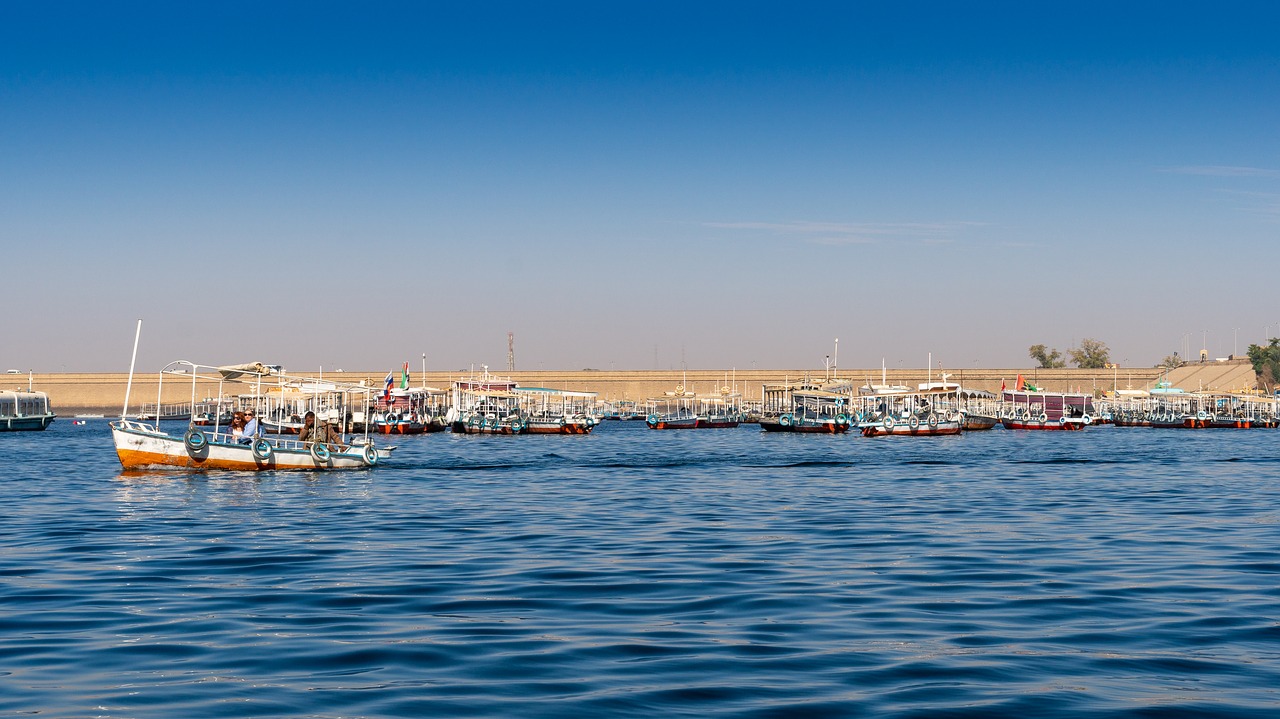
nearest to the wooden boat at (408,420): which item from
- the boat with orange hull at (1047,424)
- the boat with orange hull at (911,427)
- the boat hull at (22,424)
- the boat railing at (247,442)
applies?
the boat hull at (22,424)

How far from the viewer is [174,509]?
30.4 metres

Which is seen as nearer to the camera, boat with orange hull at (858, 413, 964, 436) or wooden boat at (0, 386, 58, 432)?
boat with orange hull at (858, 413, 964, 436)

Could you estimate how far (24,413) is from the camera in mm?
128250

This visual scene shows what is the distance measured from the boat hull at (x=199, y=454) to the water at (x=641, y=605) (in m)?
8.85

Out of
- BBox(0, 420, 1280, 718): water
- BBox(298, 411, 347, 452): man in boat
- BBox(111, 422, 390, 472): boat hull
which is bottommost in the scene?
BBox(0, 420, 1280, 718): water

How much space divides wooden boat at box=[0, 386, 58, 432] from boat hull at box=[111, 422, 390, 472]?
84.0 meters

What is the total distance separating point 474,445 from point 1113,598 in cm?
6505

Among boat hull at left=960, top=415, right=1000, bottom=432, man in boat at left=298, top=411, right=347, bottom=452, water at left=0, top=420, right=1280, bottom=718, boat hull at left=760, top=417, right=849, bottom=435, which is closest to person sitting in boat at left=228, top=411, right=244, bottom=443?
man in boat at left=298, top=411, right=347, bottom=452

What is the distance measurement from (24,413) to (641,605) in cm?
12783

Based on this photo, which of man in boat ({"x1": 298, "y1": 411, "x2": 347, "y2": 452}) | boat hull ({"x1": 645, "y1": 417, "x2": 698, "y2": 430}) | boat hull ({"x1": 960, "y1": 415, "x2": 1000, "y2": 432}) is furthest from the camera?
boat hull ({"x1": 645, "y1": 417, "x2": 698, "y2": 430})

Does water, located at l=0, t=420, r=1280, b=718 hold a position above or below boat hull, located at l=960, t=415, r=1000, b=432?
below

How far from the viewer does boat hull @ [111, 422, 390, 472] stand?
44.1m

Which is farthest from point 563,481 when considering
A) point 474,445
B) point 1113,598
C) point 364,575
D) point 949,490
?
point 474,445

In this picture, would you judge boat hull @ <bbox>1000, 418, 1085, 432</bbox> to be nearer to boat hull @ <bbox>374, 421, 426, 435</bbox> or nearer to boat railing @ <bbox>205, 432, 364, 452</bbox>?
boat hull @ <bbox>374, 421, 426, 435</bbox>
